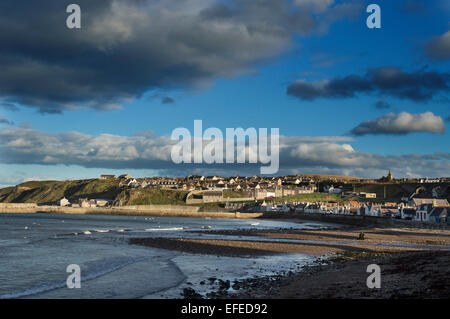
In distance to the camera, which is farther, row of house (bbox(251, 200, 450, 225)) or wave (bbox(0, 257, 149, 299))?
row of house (bbox(251, 200, 450, 225))

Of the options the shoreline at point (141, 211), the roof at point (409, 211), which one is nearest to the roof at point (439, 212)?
the roof at point (409, 211)

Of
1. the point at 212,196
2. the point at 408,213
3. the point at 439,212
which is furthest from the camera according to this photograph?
the point at 212,196

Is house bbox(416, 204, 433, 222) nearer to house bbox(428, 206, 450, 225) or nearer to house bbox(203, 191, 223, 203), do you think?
house bbox(428, 206, 450, 225)

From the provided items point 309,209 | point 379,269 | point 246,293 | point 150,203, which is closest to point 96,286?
point 246,293

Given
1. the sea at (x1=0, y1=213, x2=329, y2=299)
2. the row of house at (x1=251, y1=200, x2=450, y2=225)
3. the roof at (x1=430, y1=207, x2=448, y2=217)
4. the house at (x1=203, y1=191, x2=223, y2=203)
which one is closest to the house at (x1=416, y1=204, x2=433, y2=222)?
the row of house at (x1=251, y1=200, x2=450, y2=225)

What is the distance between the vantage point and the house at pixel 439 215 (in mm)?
74438

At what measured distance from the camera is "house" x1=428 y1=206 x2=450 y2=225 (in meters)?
74.4

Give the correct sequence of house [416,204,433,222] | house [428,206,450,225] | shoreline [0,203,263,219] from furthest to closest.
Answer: shoreline [0,203,263,219] → house [416,204,433,222] → house [428,206,450,225]

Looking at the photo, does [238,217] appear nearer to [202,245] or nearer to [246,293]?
[202,245]

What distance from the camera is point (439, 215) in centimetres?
7625
